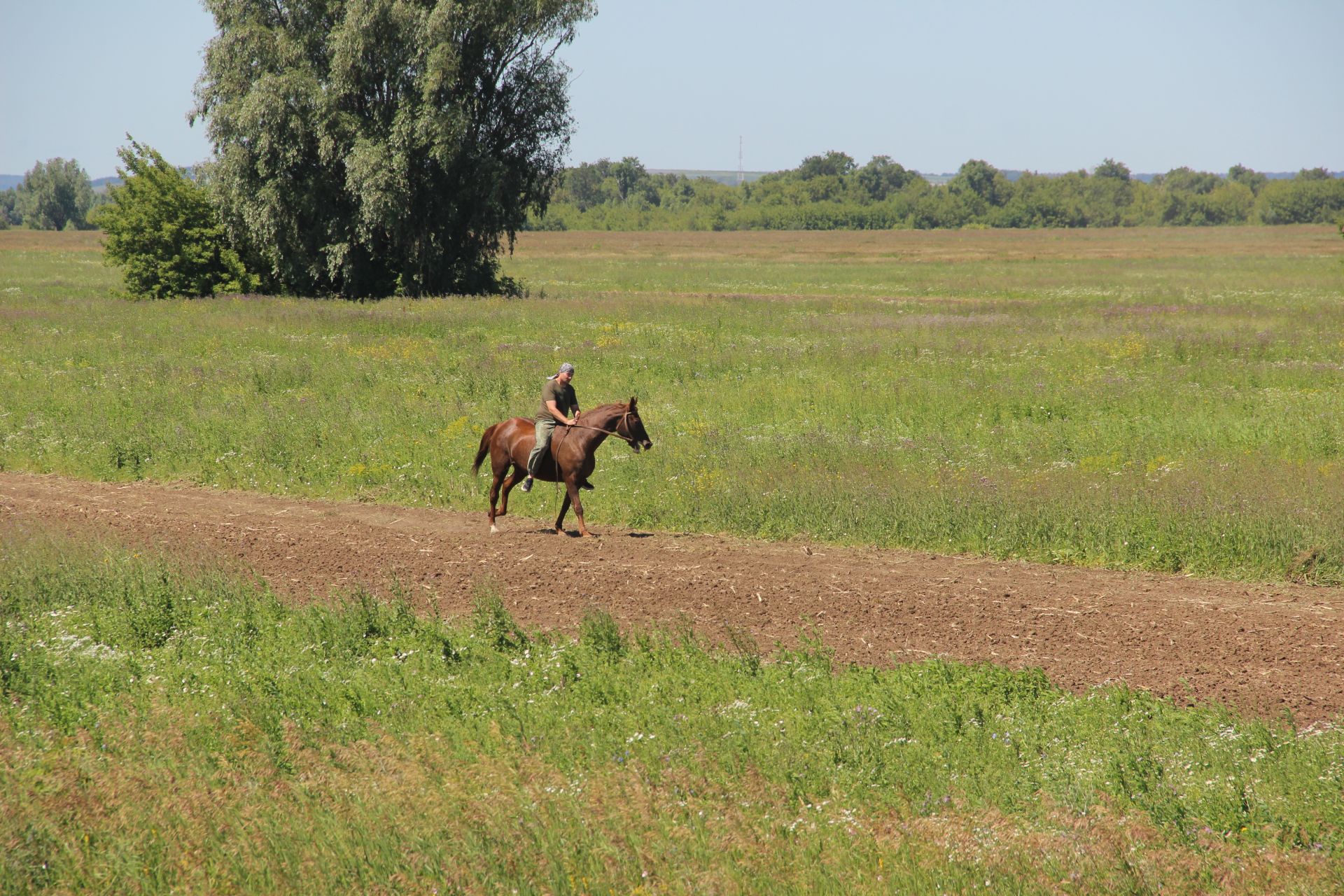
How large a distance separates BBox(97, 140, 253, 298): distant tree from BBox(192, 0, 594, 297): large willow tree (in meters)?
1.69

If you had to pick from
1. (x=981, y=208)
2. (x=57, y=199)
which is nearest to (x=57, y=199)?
(x=57, y=199)

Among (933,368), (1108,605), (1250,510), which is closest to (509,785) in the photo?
(1108,605)

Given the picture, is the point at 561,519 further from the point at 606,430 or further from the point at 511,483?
the point at 606,430

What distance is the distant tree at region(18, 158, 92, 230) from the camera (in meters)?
172

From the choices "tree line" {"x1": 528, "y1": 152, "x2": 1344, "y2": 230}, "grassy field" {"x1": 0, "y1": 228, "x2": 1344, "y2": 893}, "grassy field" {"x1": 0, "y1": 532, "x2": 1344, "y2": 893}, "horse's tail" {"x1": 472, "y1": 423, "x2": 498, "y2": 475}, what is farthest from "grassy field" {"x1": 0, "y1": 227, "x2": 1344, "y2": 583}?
"tree line" {"x1": 528, "y1": 152, "x2": 1344, "y2": 230}

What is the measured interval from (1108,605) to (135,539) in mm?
12023

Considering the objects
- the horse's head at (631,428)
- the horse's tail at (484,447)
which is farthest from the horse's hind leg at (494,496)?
the horse's head at (631,428)

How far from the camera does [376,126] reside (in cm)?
3903

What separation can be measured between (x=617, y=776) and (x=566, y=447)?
7223 millimetres

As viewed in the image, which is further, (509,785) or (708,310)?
(708,310)

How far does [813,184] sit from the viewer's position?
195 metres

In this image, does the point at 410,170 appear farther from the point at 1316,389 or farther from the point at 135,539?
the point at 1316,389

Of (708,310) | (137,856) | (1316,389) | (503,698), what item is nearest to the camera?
(137,856)

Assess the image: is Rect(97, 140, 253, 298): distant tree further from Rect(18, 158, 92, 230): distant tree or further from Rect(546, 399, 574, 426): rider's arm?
Rect(18, 158, 92, 230): distant tree
